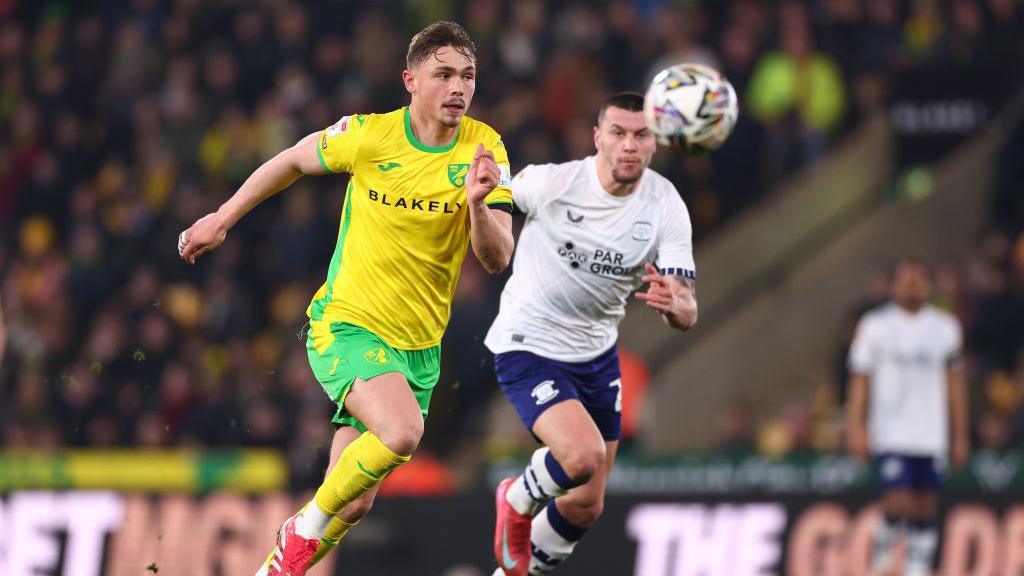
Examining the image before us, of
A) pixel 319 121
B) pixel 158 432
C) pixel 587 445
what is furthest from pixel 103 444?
pixel 587 445

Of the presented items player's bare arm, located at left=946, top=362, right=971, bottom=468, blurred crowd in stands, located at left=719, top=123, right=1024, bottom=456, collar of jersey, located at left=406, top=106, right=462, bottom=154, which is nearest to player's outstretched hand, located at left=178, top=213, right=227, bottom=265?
collar of jersey, located at left=406, top=106, right=462, bottom=154

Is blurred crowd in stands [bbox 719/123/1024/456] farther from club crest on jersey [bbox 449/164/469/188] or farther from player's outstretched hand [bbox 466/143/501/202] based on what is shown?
player's outstretched hand [bbox 466/143/501/202]

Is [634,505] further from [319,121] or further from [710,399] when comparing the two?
[319,121]

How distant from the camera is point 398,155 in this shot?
8.66 metres

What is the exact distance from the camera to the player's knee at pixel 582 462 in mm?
9078

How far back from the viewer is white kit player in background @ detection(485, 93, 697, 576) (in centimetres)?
923

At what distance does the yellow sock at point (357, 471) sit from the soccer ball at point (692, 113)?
6.59 feet

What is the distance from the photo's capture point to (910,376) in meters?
13.0

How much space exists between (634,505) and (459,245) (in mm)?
4543

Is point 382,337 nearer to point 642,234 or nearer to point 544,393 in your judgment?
point 544,393

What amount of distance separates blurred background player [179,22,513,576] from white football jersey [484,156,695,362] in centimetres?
74

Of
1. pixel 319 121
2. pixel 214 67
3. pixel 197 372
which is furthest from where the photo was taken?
pixel 214 67

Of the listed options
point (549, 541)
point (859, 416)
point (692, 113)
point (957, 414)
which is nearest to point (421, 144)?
point (692, 113)

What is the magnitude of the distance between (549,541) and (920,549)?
12.2 ft
